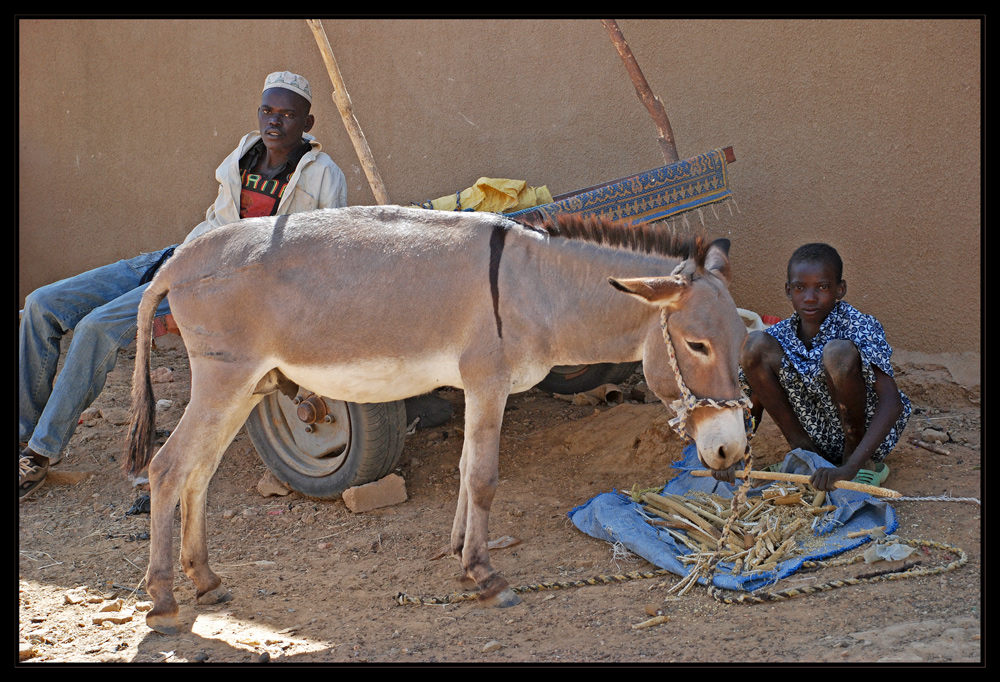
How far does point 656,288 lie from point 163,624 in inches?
92.6

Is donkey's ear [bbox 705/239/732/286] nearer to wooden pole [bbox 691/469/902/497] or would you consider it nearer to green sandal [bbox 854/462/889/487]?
wooden pole [bbox 691/469/902/497]

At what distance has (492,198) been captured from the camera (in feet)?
16.2


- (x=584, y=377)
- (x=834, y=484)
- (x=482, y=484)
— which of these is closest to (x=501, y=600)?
(x=482, y=484)

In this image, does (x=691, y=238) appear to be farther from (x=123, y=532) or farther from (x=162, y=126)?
(x=162, y=126)

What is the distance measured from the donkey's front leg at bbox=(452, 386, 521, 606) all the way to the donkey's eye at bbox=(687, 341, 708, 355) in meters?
0.77

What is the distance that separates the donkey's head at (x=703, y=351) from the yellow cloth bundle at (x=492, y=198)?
189cm

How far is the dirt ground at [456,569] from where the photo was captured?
9.25 ft

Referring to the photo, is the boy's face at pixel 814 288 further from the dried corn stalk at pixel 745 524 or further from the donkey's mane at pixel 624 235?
the dried corn stalk at pixel 745 524

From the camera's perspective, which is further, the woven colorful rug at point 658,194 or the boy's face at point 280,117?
the boy's face at point 280,117

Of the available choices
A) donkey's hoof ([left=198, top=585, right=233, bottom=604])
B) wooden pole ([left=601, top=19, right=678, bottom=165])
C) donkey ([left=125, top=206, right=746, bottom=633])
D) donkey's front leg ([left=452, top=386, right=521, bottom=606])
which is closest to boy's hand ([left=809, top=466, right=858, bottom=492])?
donkey ([left=125, top=206, right=746, bottom=633])

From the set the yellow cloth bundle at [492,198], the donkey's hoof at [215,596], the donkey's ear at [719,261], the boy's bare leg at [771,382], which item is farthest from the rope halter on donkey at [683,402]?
the donkey's hoof at [215,596]

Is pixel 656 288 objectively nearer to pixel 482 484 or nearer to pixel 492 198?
pixel 482 484

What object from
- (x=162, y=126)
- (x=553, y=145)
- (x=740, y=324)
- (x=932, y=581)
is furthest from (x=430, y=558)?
(x=162, y=126)

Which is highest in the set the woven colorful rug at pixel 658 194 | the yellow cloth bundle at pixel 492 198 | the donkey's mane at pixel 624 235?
the yellow cloth bundle at pixel 492 198
